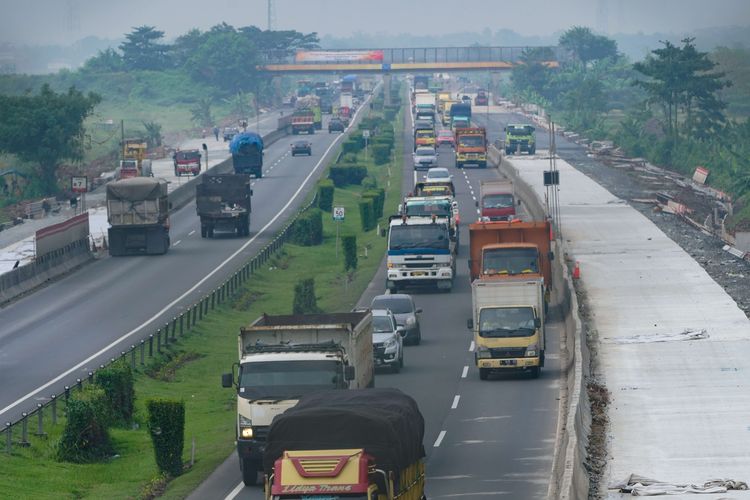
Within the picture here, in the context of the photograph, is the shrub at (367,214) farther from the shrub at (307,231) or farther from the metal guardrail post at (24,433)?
the metal guardrail post at (24,433)

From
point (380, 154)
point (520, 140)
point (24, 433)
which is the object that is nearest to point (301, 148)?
point (380, 154)

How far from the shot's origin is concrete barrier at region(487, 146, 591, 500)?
27.6 m

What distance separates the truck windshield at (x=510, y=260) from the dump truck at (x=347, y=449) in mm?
27704

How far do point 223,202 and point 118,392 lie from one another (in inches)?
1722

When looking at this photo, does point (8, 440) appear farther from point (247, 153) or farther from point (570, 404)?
point (247, 153)

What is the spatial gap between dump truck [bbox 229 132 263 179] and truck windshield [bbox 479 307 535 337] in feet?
242

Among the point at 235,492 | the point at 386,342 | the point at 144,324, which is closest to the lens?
the point at 235,492

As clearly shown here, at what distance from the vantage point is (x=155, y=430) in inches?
1303

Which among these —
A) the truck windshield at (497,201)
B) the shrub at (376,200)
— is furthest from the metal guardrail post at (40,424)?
the shrub at (376,200)

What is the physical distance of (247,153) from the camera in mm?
119250

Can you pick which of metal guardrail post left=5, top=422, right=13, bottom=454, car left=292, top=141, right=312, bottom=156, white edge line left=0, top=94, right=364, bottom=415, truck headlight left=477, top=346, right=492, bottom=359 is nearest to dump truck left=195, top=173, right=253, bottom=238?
white edge line left=0, top=94, right=364, bottom=415

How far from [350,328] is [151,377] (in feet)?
52.3

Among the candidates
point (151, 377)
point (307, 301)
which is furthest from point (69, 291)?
point (151, 377)

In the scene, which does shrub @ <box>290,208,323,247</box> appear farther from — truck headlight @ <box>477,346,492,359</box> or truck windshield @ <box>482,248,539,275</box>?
truck headlight @ <box>477,346,492,359</box>
